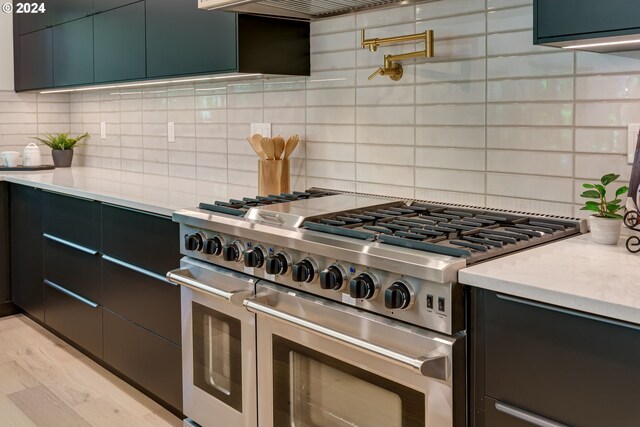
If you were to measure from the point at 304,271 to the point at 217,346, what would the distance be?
62cm

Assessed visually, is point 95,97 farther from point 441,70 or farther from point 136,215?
point 441,70

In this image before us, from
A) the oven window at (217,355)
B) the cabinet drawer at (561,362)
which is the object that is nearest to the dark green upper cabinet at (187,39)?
the oven window at (217,355)

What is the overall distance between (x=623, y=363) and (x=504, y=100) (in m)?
1.06

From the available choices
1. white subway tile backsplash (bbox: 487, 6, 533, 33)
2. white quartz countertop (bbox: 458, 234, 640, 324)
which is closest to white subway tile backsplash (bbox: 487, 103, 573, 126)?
white subway tile backsplash (bbox: 487, 6, 533, 33)

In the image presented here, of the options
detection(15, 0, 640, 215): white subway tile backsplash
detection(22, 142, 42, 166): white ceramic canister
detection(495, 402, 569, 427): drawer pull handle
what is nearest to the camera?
detection(495, 402, 569, 427): drawer pull handle

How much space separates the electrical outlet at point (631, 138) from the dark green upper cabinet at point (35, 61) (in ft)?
11.0

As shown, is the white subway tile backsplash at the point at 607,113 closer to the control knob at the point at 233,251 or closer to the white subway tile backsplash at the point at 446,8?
the white subway tile backsplash at the point at 446,8

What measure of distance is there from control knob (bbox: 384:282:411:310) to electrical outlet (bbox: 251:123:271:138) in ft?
5.11

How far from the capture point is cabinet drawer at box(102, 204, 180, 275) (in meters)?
2.46

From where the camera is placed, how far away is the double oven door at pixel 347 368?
146 centimetres

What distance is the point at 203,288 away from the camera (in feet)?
6.89

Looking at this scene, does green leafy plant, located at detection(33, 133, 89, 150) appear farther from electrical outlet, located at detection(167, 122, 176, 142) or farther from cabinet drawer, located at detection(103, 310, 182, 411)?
cabinet drawer, located at detection(103, 310, 182, 411)

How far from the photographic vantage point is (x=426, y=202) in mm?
2314

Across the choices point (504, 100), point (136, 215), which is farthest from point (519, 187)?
point (136, 215)
